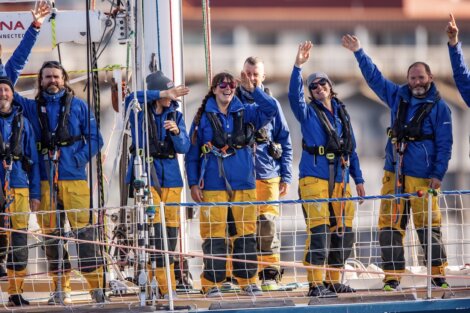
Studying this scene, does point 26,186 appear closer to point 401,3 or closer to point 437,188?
point 437,188

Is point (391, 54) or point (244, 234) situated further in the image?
point (391, 54)

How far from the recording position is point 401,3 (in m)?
28.1

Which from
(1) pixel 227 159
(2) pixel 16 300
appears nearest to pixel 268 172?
(1) pixel 227 159

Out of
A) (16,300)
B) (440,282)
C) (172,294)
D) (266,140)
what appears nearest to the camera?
(172,294)

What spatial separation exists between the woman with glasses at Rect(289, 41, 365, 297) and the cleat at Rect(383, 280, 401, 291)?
0.26 meters

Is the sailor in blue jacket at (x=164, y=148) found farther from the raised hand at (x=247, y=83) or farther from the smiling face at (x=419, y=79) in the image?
the smiling face at (x=419, y=79)

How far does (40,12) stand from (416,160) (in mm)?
2939

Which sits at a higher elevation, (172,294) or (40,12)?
(40,12)

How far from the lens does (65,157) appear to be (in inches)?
378

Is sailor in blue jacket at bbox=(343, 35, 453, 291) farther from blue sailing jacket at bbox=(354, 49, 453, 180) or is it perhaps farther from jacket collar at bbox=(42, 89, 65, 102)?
jacket collar at bbox=(42, 89, 65, 102)

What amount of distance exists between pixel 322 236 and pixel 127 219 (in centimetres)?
172

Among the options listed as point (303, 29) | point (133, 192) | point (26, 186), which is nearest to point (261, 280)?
point (133, 192)

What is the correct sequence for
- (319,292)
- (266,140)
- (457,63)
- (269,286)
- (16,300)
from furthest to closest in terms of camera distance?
(266,140)
(269,286)
(457,63)
(16,300)
(319,292)

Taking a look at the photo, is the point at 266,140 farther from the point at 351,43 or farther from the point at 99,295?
the point at 99,295
